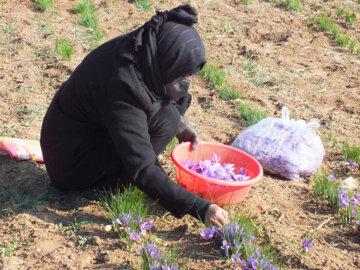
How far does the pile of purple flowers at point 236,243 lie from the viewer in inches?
82.1

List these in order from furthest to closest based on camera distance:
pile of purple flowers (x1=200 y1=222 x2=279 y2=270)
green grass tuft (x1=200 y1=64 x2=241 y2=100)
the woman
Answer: green grass tuft (x1=200 y1=64 x2=241 y2=100) → the woman → pile of purple flowers (x1=200 y1=222 x2=279 y2=270)

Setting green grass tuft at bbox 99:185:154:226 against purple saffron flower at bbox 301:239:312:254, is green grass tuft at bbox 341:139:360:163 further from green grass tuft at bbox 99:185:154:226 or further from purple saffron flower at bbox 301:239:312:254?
green grass tuft at bbox 99:185:154:226

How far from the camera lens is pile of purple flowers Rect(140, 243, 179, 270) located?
2000 mm

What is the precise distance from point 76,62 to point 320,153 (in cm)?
272

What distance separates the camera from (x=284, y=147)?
11.2 ft

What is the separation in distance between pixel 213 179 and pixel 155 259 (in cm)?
74

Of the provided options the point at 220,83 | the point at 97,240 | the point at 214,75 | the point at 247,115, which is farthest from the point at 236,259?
the point at 214,75

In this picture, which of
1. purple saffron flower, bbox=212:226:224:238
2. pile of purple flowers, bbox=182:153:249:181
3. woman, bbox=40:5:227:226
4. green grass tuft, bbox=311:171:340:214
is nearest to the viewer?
woman, bbox=40:5:227:226

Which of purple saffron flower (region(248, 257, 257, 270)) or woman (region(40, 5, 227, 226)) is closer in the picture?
purple saffron flower (region(248, 257, 257, 270))

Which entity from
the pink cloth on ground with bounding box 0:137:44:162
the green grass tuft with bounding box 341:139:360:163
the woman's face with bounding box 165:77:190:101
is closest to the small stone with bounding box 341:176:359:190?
the green grass tuft with bounding box 341:139:360:163

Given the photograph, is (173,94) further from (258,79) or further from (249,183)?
(258,79)

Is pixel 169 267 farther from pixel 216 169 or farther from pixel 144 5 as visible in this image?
pixel 144 5

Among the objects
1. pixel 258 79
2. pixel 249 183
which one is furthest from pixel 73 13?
pixel 249 183

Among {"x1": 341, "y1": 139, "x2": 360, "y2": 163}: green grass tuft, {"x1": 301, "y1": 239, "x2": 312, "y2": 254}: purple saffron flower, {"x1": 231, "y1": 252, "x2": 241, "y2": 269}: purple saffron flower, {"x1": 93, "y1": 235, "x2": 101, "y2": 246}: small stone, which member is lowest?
{"x1": 93, "y1": 235, "x2": 101, "y2": 246}: small stone
